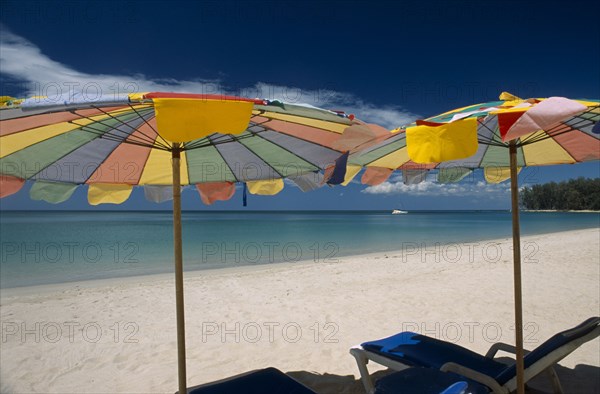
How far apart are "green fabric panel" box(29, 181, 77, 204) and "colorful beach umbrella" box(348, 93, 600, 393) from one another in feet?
8.04

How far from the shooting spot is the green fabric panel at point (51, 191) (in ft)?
10.6

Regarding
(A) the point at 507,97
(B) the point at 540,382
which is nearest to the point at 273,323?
(B) the point at 540,382

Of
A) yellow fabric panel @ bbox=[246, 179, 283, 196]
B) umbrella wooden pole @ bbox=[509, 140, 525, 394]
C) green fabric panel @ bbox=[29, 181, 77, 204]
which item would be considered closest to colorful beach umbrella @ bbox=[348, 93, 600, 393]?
umbrella wooden pole @ bbox=[509, 140, 525, 394]

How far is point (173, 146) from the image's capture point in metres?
2.52

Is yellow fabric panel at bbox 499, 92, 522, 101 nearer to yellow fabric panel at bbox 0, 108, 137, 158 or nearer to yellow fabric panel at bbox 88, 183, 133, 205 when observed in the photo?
yellow fabric panel at bbox 0, 108, 137, 158

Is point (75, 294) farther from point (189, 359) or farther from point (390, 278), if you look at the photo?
point (390, 278)

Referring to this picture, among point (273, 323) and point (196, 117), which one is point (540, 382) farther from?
point (196, 117)

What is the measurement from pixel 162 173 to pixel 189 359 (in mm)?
2008

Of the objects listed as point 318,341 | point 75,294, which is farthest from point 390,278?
point 75,294

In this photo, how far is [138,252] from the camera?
60.7 ft

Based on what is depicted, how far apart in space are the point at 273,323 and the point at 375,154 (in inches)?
119

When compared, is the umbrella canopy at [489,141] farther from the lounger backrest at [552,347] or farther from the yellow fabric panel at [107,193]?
the yellow fabric panel at [107,193]

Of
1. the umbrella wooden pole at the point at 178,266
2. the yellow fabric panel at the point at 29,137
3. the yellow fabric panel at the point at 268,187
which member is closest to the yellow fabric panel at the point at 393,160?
the yellow fabric panel at the point at 268,187

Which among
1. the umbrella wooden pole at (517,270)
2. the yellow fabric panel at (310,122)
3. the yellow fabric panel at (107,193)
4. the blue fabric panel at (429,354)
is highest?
the yellow fabric panel at (310,122)
